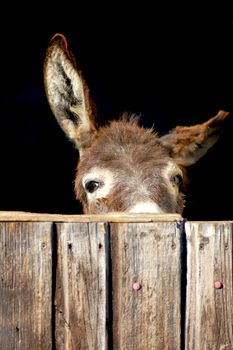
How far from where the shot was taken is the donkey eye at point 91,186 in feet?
→ 14.3

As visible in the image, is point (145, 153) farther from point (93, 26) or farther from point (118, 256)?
point (93, 26)

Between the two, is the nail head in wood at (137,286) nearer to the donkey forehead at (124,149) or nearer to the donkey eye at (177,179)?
the donkey forehead at (124,149)

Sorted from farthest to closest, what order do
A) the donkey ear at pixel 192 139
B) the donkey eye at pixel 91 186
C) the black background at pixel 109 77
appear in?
1. the black background at pixel 109 77
2. the donkey ear at pixel 192 139
3. the donkey eye at pixel 91 186

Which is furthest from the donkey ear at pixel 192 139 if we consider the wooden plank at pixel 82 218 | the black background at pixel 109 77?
the wooden plank at pixel 82 218

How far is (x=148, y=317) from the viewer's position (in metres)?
2.46

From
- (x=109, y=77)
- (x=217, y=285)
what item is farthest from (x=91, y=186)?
(x=109, y=77)

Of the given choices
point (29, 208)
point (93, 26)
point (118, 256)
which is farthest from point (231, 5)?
point (118, 256)

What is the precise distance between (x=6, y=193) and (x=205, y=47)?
3030 millimetres

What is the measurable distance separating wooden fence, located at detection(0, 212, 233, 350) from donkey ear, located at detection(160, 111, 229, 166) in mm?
2652

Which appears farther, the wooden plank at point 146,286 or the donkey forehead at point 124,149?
the donkey forehead at point 124,149

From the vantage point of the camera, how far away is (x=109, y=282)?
2.47 metres

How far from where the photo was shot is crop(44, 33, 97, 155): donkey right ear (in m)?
4.77

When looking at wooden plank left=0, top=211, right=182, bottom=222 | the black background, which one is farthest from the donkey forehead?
the black background

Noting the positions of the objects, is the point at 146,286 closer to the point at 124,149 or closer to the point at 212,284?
the point at 212,284
